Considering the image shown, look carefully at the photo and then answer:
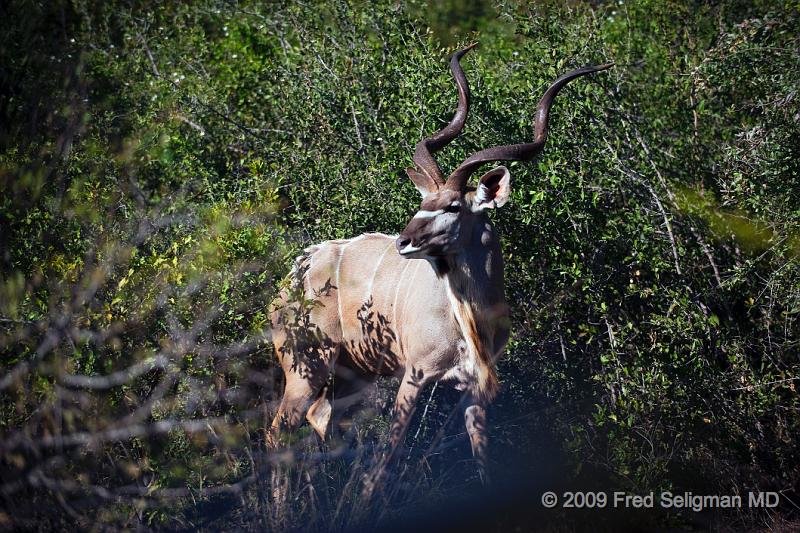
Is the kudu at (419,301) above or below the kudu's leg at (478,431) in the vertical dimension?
above

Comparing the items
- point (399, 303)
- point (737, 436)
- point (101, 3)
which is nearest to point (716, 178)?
point (737, 436)

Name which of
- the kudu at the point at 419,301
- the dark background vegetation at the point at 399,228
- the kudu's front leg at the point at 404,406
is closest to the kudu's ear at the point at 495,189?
the kudu at the point at 419,301

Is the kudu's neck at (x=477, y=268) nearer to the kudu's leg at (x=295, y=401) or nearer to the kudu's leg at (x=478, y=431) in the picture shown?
the kudu's leg at (x=478, y=431)

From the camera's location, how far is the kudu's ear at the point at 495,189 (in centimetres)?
407

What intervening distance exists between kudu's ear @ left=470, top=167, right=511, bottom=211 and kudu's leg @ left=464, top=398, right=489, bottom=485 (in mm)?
914

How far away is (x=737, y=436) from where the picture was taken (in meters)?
4.16

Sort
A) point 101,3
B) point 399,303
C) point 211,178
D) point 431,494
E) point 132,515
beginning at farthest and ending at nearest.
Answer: point 101,3
point 211,178
point 399,303
point 431,494
point 132,515

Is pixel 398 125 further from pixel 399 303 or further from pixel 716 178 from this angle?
pixel 716 178

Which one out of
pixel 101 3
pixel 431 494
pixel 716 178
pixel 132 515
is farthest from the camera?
pixel 101 3

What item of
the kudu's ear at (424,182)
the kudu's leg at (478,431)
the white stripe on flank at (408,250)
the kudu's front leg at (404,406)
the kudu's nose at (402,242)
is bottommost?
the kudu's leg at (478,431)

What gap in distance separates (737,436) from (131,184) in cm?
370

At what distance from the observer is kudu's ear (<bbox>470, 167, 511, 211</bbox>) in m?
4.07

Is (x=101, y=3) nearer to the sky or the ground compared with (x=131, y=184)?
nearer to the sky

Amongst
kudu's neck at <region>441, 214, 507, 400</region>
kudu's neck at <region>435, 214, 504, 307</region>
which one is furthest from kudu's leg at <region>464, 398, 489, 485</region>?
kudu's neck at <region>435, 214, 504, 307</region>
